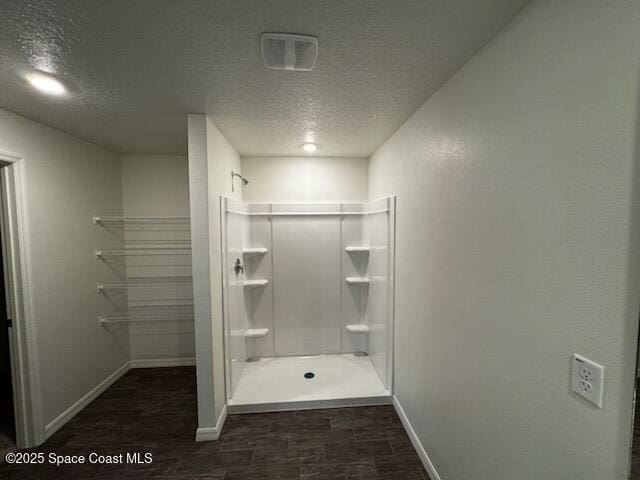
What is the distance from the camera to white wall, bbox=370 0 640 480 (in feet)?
2.30

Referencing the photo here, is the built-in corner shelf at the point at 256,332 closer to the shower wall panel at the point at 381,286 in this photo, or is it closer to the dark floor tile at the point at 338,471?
the shower wall panel at the point at 381,286

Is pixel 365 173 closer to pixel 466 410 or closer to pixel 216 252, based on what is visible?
pixel 216 252

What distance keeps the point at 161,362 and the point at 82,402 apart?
790 millimetres

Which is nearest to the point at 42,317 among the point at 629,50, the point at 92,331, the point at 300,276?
the point at 92,331

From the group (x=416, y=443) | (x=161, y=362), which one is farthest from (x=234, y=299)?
(x=416, y=443)

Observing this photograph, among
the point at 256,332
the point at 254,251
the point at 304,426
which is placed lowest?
the point at 304,426

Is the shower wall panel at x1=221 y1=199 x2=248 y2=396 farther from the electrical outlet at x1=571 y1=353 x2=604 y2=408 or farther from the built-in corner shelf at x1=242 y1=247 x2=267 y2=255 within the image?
the electrical outlet at x1=571 y1=353 x2=604 y2=408

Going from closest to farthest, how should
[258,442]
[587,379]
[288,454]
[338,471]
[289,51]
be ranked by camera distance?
[587,379]
[289,51]
[338,471]
[288,454]
[258,442]

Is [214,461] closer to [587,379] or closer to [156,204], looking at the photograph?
[587,379]

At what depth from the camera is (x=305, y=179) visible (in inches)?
125

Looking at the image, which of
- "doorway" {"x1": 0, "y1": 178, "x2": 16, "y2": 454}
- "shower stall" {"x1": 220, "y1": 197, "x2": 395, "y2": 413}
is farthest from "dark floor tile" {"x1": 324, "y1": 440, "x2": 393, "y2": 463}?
"doorway" {"x1": 0, "y1": 178, "x2": 16, "y2": 454}

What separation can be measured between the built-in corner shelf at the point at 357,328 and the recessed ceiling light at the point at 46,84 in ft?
10.2

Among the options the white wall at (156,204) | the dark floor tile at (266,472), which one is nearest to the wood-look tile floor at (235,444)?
the dark floor tile at (266,472)

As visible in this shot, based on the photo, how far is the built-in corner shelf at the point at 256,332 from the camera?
9.91ft
